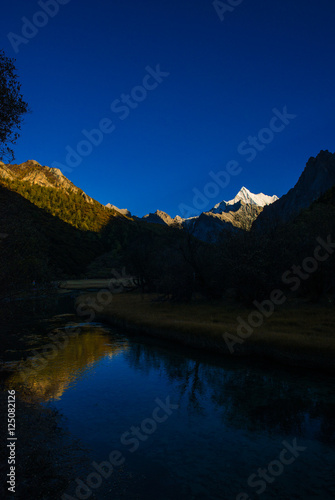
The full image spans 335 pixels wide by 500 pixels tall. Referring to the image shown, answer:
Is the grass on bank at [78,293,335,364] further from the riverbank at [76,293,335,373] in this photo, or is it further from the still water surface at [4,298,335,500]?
the still water surface at [4,298,335,500]

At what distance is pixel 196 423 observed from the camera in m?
16.5

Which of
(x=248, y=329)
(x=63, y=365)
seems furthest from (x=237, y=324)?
(x=63, y=365)

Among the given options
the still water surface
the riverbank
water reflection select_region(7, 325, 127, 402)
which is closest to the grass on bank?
the riverbank

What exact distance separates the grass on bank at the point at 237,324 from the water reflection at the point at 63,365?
6611mm

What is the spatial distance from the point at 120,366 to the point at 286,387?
43.9 feet

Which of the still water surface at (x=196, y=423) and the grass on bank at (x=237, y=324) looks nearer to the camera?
the still water surface at (x=196, y=423)

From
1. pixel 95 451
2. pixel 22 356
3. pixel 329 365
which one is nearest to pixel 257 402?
pixel 329 365

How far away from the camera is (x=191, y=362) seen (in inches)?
1077

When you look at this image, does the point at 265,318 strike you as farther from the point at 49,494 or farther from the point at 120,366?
the point at 49,494

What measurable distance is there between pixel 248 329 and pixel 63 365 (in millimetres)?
18623

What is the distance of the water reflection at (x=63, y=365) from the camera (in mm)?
20547

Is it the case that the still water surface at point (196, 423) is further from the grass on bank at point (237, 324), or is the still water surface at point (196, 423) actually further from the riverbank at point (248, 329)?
the grass on bank at point (237, 324)

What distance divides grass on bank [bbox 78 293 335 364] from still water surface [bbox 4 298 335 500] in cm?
261

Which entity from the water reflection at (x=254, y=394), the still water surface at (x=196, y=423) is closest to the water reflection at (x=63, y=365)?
the still water surface at (x=196, y=423)
